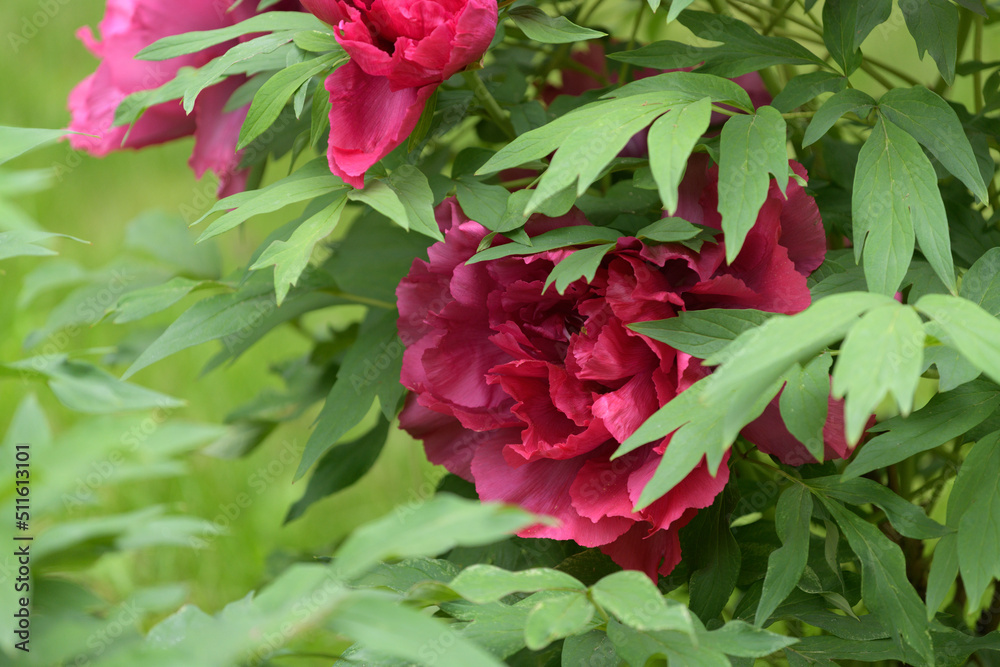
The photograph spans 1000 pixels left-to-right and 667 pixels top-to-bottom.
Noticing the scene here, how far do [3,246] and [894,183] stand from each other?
374 mm

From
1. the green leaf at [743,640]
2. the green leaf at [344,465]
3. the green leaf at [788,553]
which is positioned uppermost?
the green leaf at [743,640]

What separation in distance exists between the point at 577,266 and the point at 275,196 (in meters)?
0.15

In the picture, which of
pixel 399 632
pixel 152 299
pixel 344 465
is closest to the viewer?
pixel 399 632

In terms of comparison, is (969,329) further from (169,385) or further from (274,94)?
(169,385)

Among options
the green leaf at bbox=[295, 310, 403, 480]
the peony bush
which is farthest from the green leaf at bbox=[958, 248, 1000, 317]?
the green leaf at bbox=[295, 310, 403, 480]

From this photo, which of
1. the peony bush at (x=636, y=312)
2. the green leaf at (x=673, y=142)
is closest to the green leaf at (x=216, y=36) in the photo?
the peony bush at (x=636, y=312)

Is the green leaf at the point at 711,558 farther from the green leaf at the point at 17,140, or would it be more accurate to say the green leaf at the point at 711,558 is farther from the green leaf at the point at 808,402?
the green leaf at the point at 17,140

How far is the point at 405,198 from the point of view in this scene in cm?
45

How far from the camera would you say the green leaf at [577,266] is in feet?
1.36

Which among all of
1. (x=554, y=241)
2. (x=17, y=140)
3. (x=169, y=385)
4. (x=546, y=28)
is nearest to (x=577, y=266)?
(x=554, y=241)

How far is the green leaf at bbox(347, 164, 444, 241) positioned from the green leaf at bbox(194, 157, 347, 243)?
0.07 ft

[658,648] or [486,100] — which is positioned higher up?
[486,100]

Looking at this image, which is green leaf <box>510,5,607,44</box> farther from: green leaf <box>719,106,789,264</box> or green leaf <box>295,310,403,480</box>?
green leaf <box>295,310,403,480</box>

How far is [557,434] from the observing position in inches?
18.6
